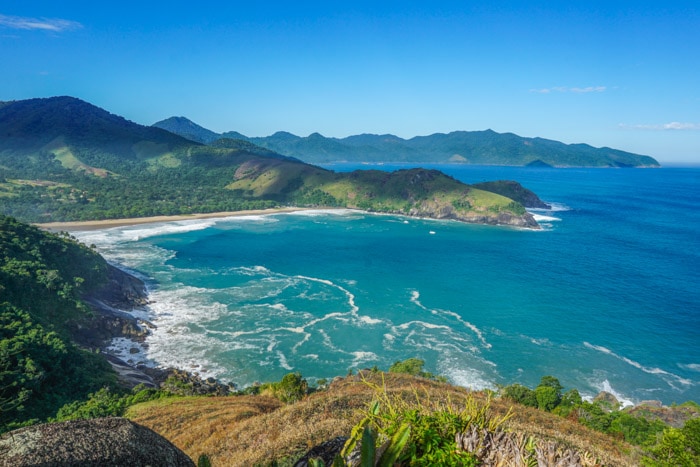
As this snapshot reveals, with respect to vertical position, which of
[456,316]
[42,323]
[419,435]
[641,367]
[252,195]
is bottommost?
[641,367]

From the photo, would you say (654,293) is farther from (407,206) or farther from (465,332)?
(407,206)

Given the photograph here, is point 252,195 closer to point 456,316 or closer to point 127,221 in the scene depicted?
point 127,221

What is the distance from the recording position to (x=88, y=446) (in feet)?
21.3

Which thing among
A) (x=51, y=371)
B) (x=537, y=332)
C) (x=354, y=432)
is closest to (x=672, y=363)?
(x=537, y=332)

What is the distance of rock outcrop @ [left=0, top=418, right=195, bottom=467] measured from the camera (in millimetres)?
5871

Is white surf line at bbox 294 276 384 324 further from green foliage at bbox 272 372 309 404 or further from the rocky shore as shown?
green foliage at bbox 272 372 309 404

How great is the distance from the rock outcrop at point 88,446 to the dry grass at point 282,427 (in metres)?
2.70

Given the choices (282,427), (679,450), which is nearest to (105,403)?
(282,427)

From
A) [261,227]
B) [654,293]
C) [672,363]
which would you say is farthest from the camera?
[261,227]

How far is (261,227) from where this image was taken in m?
124

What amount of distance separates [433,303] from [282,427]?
51.6m

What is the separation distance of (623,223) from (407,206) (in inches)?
2881

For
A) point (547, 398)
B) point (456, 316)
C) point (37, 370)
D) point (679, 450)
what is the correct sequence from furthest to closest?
point (456, 316) → point (547, 398) → point (37, 370) → point (679, 450)

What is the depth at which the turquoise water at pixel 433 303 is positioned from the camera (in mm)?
45969
